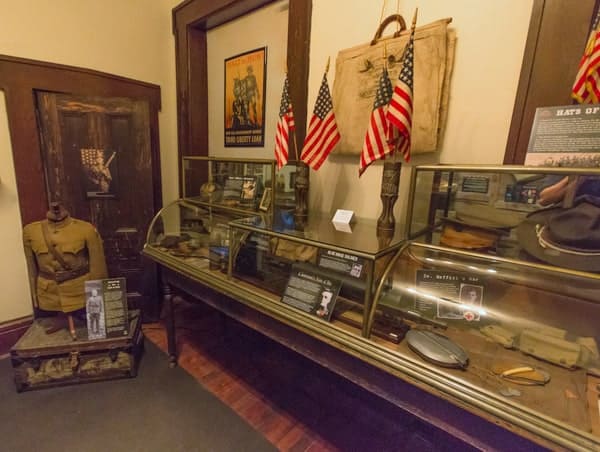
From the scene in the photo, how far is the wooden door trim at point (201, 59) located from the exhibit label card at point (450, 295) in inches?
47.8

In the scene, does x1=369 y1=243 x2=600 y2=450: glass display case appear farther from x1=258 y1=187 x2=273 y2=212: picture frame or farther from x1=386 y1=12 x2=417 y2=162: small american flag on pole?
x1=258 y1=187 x2=273 y2=212: picture frame

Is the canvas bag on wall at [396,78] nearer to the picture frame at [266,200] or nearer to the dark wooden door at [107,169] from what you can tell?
the picture frame at [266,200]

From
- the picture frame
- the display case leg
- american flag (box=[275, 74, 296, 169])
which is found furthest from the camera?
the display case leg

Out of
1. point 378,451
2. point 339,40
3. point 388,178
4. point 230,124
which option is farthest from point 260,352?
point 339,40

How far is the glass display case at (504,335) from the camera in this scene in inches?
29.9

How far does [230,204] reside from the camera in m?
2.09

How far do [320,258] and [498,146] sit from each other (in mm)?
883

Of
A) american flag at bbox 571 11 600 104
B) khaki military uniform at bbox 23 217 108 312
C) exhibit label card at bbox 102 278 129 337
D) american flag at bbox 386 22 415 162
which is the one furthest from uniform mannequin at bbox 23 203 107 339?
american flag at bbox 571 11 600 104

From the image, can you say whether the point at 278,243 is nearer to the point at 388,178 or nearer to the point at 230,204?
the point at 388,178

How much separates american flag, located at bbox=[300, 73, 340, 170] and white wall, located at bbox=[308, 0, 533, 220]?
1.00 feet

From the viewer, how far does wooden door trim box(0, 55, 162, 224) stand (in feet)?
6.52

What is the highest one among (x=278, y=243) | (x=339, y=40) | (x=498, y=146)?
(x=339, y=40)

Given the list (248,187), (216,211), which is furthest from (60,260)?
(248,187)

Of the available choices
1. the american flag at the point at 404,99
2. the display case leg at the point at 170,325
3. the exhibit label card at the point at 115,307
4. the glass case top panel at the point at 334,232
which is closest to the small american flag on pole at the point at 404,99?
the american flag at the point at 404,99
